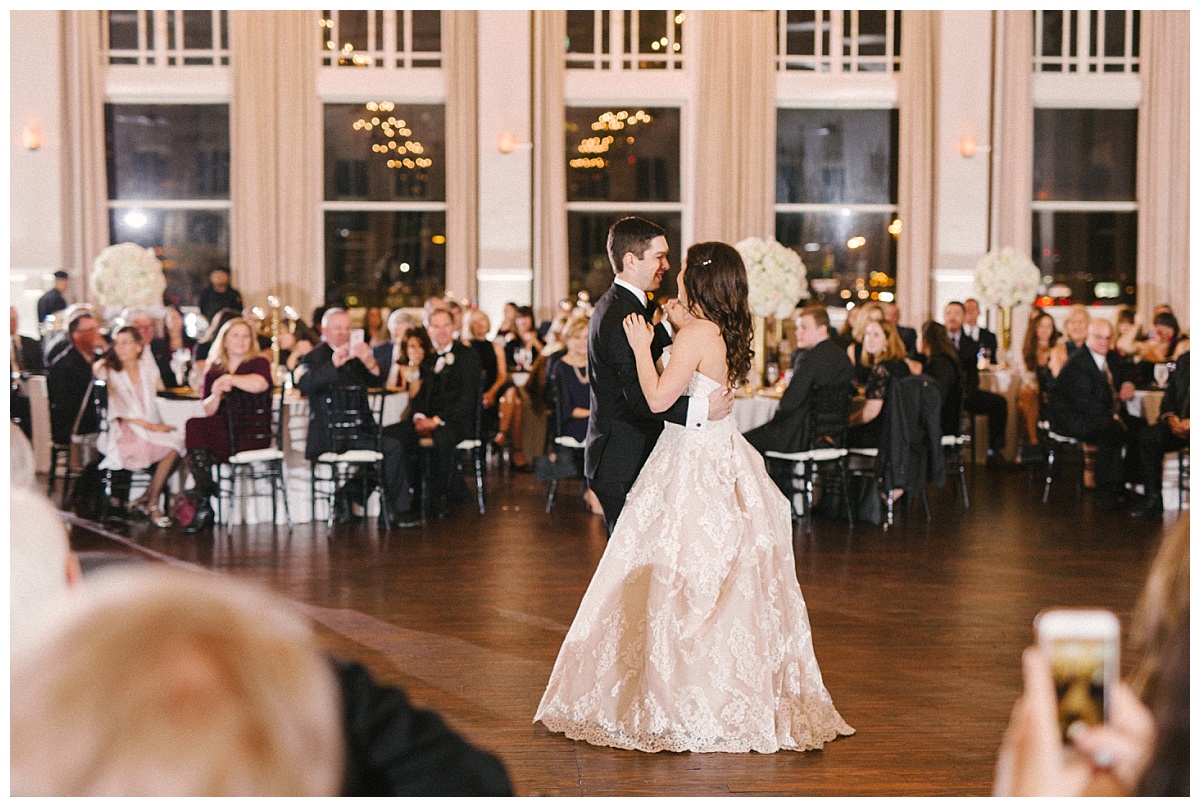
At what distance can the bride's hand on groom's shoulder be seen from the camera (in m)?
3.71

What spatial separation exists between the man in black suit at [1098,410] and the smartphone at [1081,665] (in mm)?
7499

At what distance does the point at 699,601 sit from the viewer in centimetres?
366

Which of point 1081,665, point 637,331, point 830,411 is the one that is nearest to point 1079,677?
point 1081,665

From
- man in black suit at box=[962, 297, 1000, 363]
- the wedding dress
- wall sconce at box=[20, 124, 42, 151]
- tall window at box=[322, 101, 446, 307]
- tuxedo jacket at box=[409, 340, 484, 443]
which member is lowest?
the wedding dress

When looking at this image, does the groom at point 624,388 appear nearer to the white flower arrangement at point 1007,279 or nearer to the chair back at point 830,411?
the chair back at point 830,411

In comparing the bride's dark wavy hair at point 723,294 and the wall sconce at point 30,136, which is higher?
the wall sconce at point 30,136

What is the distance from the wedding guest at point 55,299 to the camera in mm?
11742

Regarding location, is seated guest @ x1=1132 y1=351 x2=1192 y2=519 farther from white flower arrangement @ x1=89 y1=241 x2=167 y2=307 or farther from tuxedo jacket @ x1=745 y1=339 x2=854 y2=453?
white flower arrangement @ x1=89 y1=241 x2=167 y2=307

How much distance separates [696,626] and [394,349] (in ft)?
19.8

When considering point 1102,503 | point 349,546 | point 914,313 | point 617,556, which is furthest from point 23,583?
point 914,313

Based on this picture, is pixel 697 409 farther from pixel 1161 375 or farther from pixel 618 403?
pixel 1161 375

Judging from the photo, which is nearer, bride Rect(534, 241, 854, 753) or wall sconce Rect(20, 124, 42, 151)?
bride Rect(534, 241, 854, 753)

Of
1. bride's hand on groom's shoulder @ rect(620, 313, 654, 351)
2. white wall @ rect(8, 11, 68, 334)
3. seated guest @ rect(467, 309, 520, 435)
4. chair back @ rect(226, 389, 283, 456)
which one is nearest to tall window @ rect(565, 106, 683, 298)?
seated guest @ rect(467, 309, 520, 435)

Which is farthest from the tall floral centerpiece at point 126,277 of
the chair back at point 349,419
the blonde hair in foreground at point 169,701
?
the blonde hair in foreground at point 169,701
